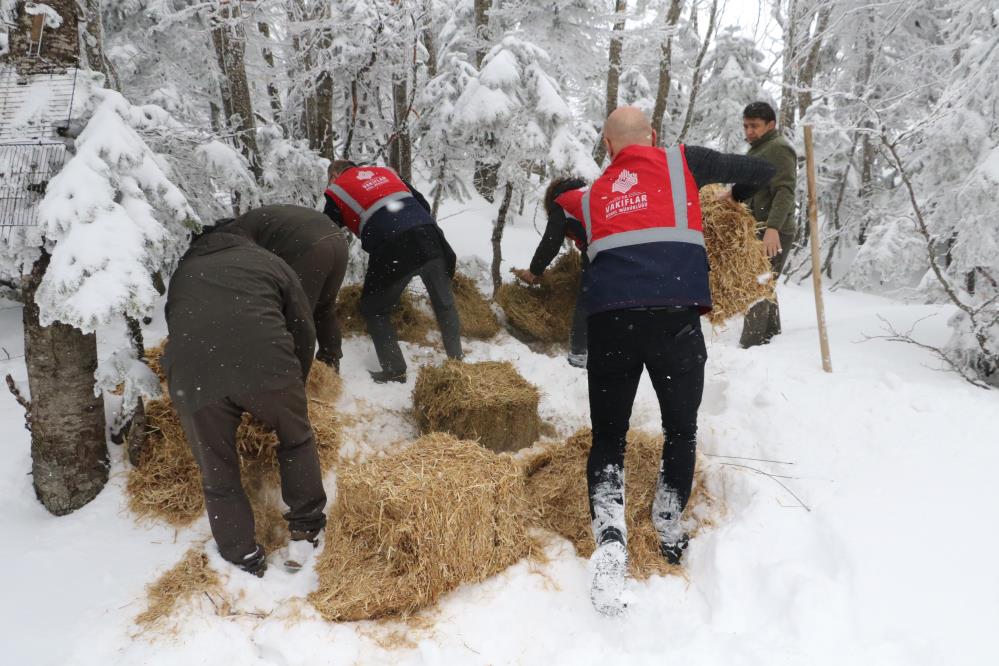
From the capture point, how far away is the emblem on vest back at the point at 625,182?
277 cm

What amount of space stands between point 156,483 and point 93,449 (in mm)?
418

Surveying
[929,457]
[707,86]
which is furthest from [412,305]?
[707,86]

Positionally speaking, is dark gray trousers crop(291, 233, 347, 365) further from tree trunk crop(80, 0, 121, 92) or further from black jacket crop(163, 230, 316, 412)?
tree trunk crop(80, 0, 121, 92)

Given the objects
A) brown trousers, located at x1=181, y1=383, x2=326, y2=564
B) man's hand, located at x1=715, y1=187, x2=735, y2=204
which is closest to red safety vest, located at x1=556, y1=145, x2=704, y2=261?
man's hand, located at x1=715, y1=187, x2=735, y2=204

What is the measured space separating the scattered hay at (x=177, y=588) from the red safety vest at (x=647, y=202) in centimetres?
253

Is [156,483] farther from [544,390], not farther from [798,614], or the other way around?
[798,614]

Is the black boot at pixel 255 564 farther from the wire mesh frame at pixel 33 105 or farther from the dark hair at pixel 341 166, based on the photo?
the dark hair at pixel 341 166

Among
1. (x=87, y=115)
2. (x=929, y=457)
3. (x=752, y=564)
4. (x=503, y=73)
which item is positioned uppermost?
(x=503, y=73)

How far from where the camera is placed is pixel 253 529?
9.34ft

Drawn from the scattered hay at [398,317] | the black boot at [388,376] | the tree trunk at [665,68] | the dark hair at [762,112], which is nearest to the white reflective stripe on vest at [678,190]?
the dark hair at [762,112]

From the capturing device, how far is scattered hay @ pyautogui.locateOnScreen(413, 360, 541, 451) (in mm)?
3898

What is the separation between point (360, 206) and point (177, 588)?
9.42 feet

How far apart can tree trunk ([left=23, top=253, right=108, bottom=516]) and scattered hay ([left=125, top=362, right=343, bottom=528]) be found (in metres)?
0.26

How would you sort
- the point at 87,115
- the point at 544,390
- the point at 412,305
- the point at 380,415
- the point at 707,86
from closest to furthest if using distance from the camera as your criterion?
the point at 87,115, the point at 380,415, the point at 544,390, the point at 412,305, the point at 707,86
